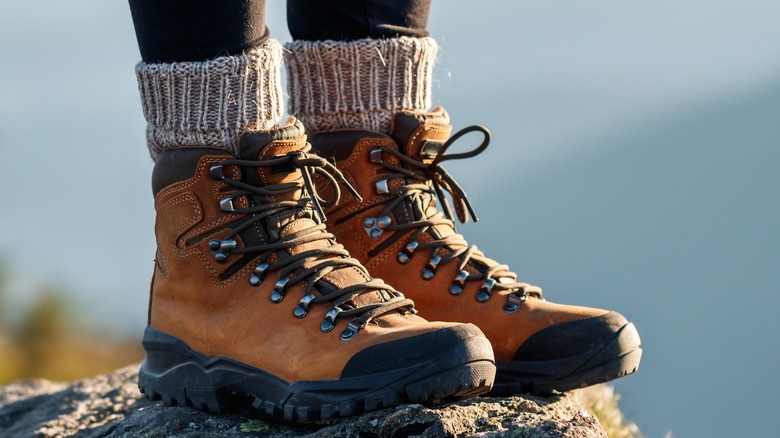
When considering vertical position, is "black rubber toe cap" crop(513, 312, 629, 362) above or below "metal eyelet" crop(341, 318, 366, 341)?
below

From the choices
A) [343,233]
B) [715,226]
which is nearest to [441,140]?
[343,233]

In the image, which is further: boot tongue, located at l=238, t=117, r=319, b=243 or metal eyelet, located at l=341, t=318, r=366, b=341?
boot tongue, located at l=238, t=117, r=319, b=243

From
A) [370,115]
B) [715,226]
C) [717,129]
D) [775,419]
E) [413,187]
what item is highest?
[370,115]

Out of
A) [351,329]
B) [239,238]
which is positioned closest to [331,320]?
[351,329]

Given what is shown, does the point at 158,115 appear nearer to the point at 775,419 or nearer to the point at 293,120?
the point at 293,120

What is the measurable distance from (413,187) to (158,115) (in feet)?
2.18

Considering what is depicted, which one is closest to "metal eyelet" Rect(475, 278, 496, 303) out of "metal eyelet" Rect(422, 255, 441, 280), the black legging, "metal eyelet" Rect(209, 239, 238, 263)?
"metal eyelet" Rect(422, 255, 441, 280)

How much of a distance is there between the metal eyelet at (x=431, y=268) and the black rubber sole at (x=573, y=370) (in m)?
0.28

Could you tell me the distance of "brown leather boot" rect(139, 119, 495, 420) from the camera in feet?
6.38

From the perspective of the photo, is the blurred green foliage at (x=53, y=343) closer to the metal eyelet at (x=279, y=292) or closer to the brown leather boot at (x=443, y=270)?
the brown leather boot at (x=443, y=270)

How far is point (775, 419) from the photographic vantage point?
213ft

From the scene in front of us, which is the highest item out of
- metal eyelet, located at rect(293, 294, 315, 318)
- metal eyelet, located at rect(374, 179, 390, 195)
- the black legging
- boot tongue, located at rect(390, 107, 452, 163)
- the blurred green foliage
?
the black legging

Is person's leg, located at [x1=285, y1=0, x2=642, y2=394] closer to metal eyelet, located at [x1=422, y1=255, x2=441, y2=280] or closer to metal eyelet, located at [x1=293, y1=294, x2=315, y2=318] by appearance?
metal eyelet, located at [x1=422, y1=255, x2=441, y2=280]

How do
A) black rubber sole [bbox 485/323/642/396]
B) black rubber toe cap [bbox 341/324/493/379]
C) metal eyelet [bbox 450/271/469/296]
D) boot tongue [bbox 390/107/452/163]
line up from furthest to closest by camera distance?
boot tongue [bbox 390/107/452/163] → metal eyelet [bbox 450/271/469/296] → black rubber sole [bbox 485/323/642/396] → black rubber toe cap [bbox 341/324/493/379]
